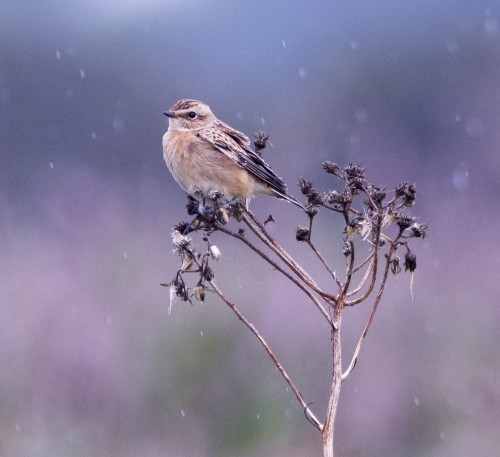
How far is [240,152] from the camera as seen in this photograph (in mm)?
5836

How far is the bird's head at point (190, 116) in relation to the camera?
620 cm

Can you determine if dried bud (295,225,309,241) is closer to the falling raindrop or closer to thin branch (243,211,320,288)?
thin branch (243,211,320,288)

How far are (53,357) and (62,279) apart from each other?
1368 millimetres

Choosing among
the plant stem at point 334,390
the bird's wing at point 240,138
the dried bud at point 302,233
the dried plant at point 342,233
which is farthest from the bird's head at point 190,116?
the plant stem at point 334,390

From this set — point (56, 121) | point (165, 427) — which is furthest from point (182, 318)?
point (56, 121)

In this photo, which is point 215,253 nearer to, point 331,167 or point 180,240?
point 180,240

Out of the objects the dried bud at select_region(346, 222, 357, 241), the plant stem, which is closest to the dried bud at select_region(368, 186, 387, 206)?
the dried bud at select_region(346, 222, 357, 241)

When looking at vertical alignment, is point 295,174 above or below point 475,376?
above

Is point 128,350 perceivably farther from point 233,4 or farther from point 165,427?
point 233,4

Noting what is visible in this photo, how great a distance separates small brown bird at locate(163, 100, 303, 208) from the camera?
5715 millimetres

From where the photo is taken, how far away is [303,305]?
9.21m

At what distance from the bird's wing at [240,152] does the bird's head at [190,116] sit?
9 centimetres

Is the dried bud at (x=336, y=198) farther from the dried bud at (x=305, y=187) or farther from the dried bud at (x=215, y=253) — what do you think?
the dried bud at (x=215, y=253)

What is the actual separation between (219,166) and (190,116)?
61 centimetres
